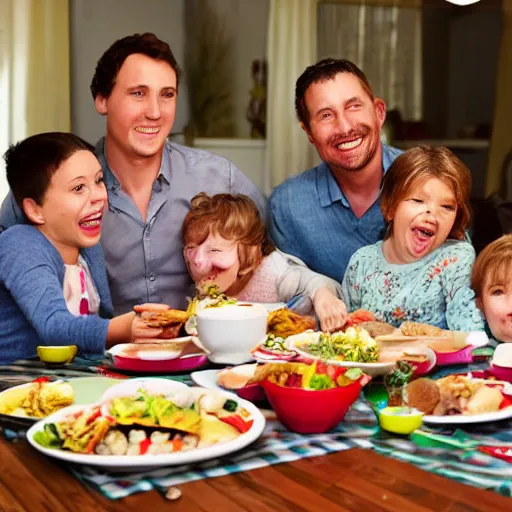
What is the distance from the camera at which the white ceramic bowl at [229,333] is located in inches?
52.6

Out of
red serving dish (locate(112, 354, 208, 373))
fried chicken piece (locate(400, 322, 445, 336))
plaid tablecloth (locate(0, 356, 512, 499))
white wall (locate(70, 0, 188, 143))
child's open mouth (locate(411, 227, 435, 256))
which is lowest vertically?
red serving dish (locate(112, 354, 208, 373))

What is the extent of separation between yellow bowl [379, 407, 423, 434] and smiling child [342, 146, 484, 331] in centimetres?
93

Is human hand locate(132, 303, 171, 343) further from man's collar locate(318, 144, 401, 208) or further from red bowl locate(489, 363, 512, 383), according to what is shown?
man's collar locate(318, 144, 401, 208)

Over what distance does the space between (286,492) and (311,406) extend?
0.59 feet

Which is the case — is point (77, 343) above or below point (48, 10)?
below

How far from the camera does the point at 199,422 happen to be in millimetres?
947

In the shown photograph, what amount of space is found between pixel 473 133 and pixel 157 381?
2856 mm

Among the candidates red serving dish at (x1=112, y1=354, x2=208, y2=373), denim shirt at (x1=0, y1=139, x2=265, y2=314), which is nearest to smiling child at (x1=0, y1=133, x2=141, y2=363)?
denim shirt at (x1=0, y1=139, x2=265, y2=314)

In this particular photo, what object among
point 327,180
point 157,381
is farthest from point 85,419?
point 327,180

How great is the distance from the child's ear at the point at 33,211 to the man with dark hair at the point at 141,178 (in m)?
0.37

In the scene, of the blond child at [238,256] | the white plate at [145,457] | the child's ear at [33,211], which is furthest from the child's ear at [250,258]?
the white plate at [145,457]

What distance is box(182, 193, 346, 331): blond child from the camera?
2.21m

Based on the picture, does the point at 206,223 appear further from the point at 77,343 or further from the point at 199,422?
the point at 199,422

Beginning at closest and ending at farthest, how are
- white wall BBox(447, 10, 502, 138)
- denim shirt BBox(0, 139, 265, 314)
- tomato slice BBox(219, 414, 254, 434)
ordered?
tomato slice BBox(219, 414, 254, 434), denim shirt BBox(0, 139, 265, 314), white wall BBox(447, 10, 502, 138)
